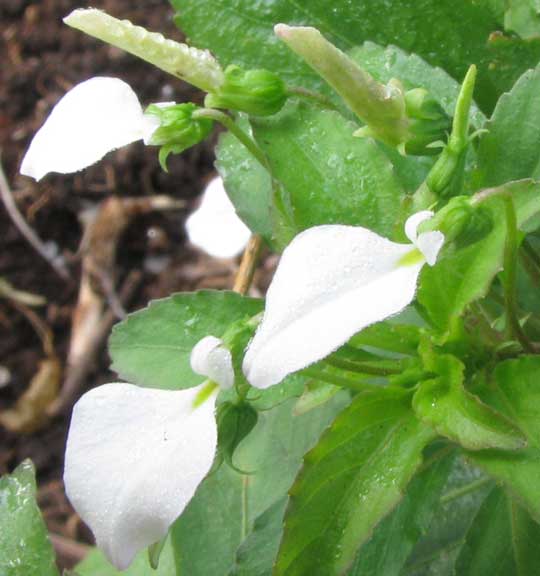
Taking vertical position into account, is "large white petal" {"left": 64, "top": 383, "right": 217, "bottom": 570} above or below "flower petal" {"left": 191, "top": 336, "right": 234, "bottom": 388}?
below

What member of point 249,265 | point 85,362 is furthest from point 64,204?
point 249,265

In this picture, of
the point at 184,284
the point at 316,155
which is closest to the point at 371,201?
the point at 316,155

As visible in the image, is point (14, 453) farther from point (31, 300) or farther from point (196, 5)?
point (196, 5)

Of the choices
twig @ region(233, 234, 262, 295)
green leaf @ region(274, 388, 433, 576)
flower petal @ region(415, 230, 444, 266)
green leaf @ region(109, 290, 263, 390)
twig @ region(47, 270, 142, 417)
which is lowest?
twig @ region(47, 270, 142, 417)

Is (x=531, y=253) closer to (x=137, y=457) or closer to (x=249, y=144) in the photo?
(x=249, y=144)

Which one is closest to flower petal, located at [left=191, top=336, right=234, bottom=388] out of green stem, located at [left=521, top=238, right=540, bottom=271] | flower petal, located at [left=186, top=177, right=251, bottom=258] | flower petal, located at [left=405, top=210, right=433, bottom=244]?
flower petal, located at [left=405, top=210, right=433, bottom=244]

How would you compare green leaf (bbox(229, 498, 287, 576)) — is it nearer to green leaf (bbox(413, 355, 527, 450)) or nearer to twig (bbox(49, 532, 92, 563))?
green leaf (bbox(413, 355, 527, 450))
